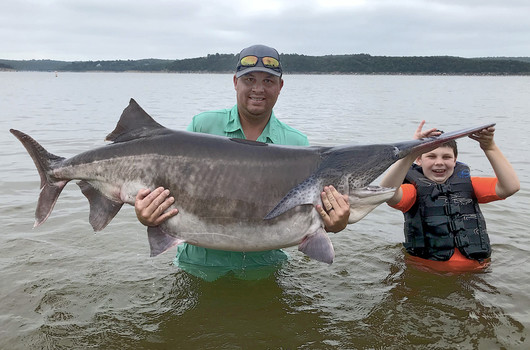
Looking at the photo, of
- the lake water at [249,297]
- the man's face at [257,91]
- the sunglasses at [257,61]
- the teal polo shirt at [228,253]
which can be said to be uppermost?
the sunglasses at [257,61]

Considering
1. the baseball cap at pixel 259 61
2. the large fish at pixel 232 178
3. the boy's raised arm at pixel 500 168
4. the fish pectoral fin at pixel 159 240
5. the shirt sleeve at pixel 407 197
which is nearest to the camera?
the large fish at pixel 232 178

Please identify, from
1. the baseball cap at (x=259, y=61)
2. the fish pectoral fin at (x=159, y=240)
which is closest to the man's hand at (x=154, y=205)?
the fish pectoral fin at (x=159, y=240)

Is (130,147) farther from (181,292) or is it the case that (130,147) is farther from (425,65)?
(425,65)

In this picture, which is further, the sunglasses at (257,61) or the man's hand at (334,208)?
the sunglasses at (257,61)

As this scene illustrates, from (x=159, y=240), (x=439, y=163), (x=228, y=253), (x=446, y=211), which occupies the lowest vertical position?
(x=228, y=253)

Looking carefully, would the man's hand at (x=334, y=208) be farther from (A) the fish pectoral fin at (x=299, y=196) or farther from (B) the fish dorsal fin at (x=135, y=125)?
(B) the fish dorsal fin at (x=135, y=125)

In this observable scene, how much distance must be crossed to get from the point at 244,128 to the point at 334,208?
64.8 inches

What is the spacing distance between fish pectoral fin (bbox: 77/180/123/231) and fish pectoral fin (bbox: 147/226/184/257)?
47 cm

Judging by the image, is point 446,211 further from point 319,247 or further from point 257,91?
point 257,91

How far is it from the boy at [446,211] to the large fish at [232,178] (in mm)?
1898

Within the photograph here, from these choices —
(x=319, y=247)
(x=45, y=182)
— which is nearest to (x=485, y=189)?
(x=319, y=247)

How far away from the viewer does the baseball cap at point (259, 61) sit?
4.82 m

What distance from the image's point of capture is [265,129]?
5.20m

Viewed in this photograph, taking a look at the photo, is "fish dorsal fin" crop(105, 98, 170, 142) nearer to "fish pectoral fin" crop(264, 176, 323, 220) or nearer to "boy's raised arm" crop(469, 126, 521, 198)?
"fish pectoral fin" crop(264, 176, 323, 220)
